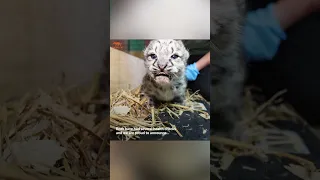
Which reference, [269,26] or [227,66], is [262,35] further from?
[227,66]

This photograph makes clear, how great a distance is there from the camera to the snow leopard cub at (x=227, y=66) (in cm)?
149

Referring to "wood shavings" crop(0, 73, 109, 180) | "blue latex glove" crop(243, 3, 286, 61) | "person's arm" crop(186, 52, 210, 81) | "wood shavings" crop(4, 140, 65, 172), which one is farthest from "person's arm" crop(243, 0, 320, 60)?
"wood shavings" crop(4, 140, 65, 172)

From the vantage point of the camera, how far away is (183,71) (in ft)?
4.92

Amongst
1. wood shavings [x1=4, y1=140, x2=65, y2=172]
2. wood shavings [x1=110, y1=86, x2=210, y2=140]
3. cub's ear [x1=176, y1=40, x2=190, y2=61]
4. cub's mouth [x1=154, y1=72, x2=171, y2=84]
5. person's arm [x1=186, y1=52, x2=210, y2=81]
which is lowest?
wood shavings [x1=4, y1=140, x2=65, y2=172]

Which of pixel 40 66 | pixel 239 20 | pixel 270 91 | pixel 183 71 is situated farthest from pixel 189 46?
pixel 40 66

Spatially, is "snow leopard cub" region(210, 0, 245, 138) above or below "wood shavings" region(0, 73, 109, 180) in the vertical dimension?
above

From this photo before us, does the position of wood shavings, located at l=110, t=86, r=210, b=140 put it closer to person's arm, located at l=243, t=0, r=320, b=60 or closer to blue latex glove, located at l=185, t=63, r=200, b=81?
blue latex glove, located at l=185, t=63, r=200, b=81

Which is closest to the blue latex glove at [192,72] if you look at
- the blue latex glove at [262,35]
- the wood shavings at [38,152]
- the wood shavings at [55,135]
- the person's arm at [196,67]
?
the person's arm at [196,67]

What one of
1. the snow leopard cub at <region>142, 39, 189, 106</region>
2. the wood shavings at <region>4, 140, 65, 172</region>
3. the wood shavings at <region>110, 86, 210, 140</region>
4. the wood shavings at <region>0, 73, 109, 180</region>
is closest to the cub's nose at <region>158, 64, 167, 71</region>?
the snow leopard cub at <region>142, 39, 189, 106</region>

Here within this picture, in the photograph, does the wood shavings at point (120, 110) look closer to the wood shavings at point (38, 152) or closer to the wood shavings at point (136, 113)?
the wood shavings at point (136, 113)

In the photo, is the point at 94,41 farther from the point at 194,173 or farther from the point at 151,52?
the point at 194,173

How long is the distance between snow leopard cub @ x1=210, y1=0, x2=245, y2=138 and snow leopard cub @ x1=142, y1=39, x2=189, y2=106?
0.39 feet

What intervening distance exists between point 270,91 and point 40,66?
89 centimetres

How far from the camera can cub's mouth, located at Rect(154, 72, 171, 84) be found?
150cm
